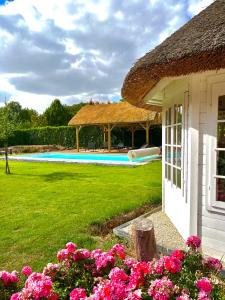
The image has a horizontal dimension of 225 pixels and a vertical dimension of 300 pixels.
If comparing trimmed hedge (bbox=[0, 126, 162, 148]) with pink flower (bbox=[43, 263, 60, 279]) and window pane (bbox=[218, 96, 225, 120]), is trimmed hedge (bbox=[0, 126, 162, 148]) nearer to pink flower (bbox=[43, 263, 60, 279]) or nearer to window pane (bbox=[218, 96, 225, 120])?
window pane (bbox=[218, 96, 225, 120])

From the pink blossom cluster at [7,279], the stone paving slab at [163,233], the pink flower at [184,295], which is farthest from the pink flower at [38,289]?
the stone paving slab at [163,233]

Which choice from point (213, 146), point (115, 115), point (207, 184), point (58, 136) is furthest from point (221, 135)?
point (58, 136)

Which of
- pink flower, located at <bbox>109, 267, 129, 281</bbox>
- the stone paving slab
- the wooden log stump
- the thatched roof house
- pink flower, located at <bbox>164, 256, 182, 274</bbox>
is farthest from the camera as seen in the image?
the stone paving slab

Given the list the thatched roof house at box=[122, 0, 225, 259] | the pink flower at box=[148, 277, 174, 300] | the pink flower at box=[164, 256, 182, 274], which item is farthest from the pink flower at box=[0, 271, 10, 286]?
the thatched roof house at box=[122, 0, 225, 259]

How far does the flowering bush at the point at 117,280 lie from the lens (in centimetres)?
197

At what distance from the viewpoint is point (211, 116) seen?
401cm

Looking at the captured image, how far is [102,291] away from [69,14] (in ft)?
31.6

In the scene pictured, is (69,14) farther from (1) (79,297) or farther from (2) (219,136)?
(1) (79,297)

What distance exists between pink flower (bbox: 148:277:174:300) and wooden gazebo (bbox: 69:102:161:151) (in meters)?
19.2

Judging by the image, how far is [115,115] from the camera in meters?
23.1

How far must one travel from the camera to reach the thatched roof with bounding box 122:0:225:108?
11.3ft

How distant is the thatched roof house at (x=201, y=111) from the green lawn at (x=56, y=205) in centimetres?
195

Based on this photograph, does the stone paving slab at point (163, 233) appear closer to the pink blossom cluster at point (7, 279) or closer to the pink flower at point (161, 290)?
the pink flower at point (161, 290)

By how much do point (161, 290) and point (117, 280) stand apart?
0.35 metres
